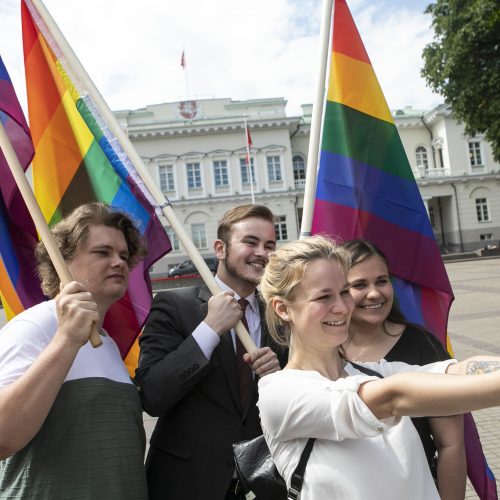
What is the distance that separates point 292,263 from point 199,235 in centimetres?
3751

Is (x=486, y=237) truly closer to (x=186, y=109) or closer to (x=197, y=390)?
(x=186, y=109)

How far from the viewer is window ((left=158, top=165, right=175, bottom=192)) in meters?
39.8

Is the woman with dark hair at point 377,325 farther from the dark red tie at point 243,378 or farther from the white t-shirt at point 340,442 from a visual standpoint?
the white t-shirt at point 340,442

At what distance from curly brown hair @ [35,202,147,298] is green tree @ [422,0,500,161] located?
59.4 ft

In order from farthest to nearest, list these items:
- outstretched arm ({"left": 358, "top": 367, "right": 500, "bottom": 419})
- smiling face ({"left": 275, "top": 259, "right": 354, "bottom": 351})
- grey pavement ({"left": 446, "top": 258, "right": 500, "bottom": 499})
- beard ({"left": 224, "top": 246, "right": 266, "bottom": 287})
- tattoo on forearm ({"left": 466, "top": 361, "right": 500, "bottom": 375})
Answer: grey pavement ({"left": 446, "top": 258, "right": 500, "bottom": 499}) → beard ({"left": 224, "top": 246, "right": 266, "bottom": 287}) → smiling face ({"left": 275, "top": 259, "right": 354, "bottom": 351}) → tattoo on forearm ({"left": 466, "top": 361, "right": 500, "bottom": 375}) → outstretched arm ({"left": 358, "top": 367, "right": 500, "bottom": 419})

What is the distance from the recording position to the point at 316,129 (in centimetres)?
253

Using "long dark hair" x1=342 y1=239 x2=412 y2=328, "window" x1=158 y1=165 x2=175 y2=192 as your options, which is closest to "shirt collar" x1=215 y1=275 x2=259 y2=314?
"long dark hair" x1=342 y1=239 x2=412 y2=328

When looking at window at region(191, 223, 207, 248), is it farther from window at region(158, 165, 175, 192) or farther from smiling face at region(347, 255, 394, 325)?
smiling face at region(347, 255, 394, 325)

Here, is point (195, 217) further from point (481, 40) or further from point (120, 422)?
point (120, 422)

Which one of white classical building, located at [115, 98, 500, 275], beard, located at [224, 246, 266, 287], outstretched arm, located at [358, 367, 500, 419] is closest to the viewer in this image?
outstretched arm, located at [358, 367, 500, 419]

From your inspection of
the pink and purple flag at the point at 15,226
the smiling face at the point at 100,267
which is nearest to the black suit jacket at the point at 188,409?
the smiling face at the point at 100,267

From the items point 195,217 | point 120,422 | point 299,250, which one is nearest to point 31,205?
Result: point 120,422

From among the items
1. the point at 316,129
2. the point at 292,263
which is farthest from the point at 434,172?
the point at 292,263

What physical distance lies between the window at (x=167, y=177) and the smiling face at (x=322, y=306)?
128 feet
